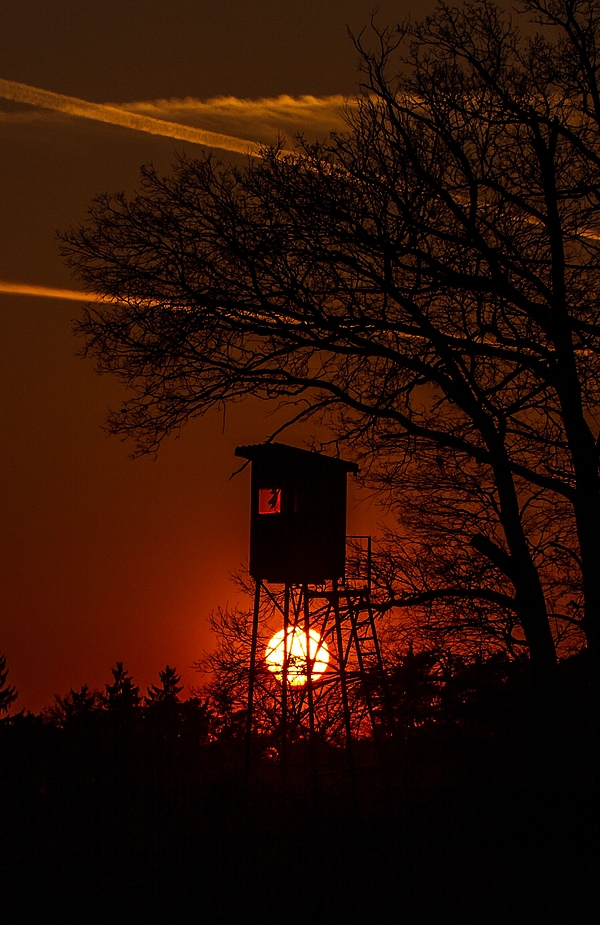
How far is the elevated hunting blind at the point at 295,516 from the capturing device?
11016 millimetres

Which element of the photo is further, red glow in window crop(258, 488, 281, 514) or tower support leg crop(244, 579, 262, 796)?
red glow in window crop(258, 488, 281, 514)

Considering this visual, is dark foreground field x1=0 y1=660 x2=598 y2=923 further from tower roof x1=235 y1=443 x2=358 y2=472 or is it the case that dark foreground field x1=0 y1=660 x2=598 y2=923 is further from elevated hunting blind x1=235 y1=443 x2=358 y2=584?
tower roof x1=235 y1=443 x2=358 y2=472

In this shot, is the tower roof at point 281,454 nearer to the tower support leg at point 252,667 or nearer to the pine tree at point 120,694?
the tower support leg at point 252,667

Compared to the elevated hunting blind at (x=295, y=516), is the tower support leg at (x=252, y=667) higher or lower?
lower

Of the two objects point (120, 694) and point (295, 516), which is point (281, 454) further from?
point (120, 694)

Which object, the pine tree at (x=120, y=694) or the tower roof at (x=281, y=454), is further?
the pine tree at (x=120, y=694)

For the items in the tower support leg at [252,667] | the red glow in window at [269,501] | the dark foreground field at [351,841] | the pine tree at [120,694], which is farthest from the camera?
the pine tree at [120,694]

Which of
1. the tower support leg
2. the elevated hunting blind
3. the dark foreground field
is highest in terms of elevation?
the elevated hunting blind

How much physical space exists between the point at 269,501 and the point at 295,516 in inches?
17.1

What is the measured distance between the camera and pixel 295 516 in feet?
36.8

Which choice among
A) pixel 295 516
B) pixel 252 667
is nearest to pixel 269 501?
pixel 295 516

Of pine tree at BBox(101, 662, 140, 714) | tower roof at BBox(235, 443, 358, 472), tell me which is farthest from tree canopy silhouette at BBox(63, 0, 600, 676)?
pine tree at BBox(101, 662, 140, 714)

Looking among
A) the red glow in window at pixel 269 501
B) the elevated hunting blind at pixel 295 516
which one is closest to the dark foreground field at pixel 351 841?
the elevated hunting blind at pixel 295 516

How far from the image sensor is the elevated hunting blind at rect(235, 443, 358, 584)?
1102 centimetres
